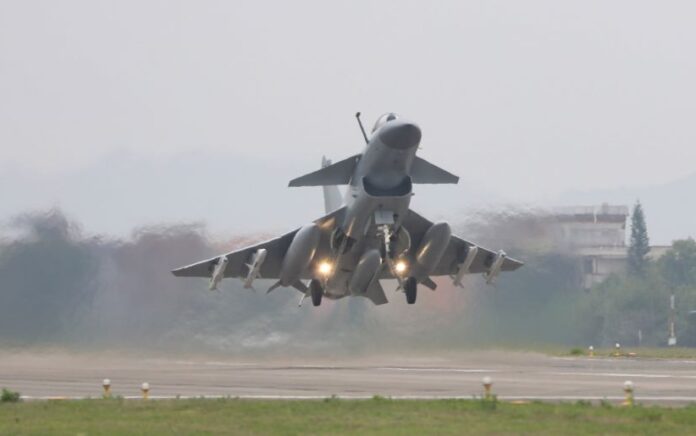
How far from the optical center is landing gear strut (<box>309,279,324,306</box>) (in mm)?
33156

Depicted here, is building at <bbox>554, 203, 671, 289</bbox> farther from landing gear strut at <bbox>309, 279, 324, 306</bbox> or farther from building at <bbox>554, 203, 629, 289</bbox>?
landing gear strut at <bbox>309, 279, 324, 306</bbox>

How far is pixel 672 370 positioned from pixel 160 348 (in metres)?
14.4

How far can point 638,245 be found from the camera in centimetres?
6097

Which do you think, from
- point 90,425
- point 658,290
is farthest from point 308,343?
point 658,290

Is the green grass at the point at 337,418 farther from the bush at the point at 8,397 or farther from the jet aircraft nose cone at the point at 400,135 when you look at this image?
the jet aircraft nose cone at the point at 400,135

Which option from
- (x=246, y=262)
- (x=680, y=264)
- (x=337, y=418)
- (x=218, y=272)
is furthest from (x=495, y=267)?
(x=680, y=264)

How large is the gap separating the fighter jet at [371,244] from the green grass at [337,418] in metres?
8.47

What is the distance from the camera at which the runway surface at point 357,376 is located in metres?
24.4

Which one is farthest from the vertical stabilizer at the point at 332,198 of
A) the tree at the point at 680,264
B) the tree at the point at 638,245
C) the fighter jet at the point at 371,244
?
the tree at the point at 680,264

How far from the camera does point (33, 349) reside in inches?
1366

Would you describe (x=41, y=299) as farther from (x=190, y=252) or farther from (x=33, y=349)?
(x=190, y=252)

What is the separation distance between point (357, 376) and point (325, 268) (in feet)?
12.5

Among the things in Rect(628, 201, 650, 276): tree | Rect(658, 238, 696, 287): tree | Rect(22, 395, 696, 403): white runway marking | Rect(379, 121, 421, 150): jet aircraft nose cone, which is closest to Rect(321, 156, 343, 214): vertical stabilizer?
Rect(379, 121, 421, 150): jet aircraft nose cone

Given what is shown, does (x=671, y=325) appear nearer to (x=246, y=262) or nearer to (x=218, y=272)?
(x=246, y=262)
